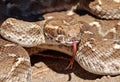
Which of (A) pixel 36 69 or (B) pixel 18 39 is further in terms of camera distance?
(A) pixel 36 69

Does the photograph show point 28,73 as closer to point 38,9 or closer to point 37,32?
point 37,32

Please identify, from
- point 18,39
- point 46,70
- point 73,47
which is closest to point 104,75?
point 73,47

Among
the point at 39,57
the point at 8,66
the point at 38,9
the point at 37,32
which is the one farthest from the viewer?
the point at 38,9

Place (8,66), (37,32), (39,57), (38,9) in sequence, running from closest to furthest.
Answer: (8,66), (37,32), (39,57), (38,9)

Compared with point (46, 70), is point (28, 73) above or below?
above

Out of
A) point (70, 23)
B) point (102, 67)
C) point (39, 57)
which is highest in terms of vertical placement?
point (70, 23)

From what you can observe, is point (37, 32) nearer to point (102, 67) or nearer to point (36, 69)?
point (36, 69)

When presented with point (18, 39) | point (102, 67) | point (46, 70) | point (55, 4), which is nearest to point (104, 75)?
point (102, 67)
